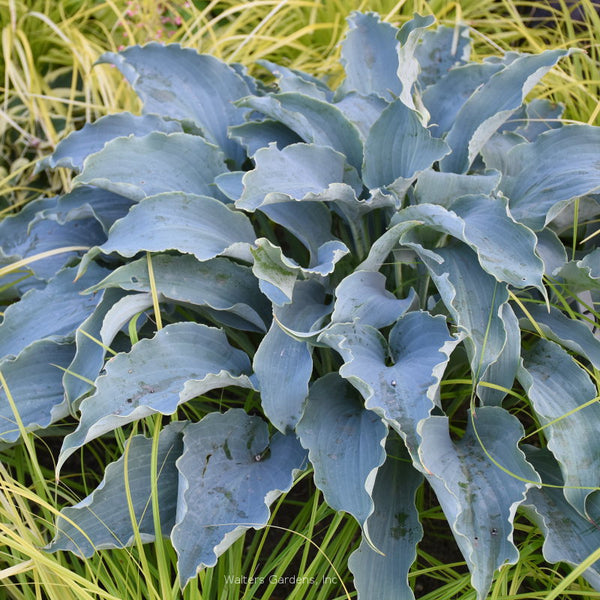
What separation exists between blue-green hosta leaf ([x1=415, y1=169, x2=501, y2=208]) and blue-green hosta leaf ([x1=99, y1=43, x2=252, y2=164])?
456 millimetres

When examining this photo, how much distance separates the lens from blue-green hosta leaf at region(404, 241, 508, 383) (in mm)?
1087

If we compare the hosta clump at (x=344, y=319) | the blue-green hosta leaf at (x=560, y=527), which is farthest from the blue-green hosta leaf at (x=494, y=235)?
the blue-green hosta leaf at (x=560, y=527)

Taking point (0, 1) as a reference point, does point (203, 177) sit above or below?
below

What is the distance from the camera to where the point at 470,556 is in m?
0.96

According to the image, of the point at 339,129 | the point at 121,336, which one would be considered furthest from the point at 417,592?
the point at 339,129

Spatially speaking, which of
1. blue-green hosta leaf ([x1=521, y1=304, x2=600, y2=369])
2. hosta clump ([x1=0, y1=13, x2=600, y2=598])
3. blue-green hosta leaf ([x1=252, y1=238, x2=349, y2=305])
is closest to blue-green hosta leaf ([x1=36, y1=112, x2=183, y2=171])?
hosta clump ([x1=0, y1=13, x2=600, y2=598])

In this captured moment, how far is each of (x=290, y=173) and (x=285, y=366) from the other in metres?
0.34

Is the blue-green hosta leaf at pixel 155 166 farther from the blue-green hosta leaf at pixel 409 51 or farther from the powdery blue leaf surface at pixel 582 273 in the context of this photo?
the powdery blue leaf surface at pixel 582 273

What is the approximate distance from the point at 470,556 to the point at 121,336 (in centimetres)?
80

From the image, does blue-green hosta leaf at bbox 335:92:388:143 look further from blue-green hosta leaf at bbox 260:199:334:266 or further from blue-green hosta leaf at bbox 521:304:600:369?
blue-green hosta leaf at bbox 521:304:600:369

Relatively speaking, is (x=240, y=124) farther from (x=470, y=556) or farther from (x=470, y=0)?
(x=470, y=0)

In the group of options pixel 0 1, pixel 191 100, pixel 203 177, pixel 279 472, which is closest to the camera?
pixel 279 472

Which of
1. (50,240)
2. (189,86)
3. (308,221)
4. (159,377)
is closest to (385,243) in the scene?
(308,221)

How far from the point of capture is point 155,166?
1.38 meters
